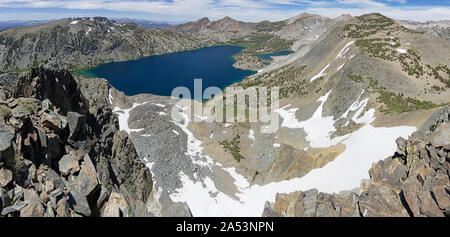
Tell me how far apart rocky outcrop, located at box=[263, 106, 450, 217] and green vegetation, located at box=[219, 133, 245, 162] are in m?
20.5

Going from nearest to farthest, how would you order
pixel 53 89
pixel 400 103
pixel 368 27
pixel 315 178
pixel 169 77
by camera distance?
pixel 53 89, pixel 315 178, pixel 400 103, pixel 368 27, pixel 169 77

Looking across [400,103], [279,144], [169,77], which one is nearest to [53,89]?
[279,144]

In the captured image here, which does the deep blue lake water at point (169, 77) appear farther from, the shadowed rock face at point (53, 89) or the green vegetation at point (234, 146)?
the shadowed rock face at point (53, 89)

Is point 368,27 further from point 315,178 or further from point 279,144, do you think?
point 315,178

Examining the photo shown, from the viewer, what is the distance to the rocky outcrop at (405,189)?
50.4 ft

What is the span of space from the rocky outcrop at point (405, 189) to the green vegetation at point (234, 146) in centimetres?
2050

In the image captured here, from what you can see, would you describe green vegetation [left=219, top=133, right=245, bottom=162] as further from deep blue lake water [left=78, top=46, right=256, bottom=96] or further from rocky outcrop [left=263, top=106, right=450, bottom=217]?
deep blue lake water [left=78, top=46, right=256, bottom=96]

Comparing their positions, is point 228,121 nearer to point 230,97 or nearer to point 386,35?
point 230,97

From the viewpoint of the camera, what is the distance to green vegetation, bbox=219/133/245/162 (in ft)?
147

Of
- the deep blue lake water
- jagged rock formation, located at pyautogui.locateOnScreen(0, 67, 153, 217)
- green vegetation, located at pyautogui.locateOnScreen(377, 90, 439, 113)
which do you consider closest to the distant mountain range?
jagged rock formation, located at pyautogui.locateOnScreen(0, 67, 153, 217)

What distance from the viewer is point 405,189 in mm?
16828

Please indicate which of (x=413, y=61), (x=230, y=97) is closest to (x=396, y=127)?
(x=413, y=61)

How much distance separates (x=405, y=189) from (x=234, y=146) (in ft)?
106
